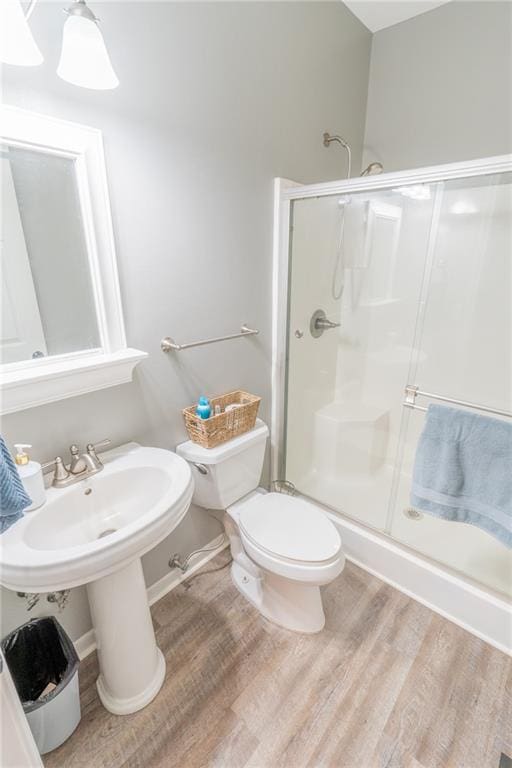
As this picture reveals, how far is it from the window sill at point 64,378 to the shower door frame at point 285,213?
789 millimetres

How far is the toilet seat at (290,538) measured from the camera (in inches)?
48.8

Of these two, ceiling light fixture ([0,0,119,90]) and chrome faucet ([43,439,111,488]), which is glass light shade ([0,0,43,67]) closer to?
ceiling light fixture ([0,0,119,90])

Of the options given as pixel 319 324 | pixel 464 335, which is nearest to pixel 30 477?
pixel 319 324

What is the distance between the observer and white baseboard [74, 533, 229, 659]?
131 centimetres

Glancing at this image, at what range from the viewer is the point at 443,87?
1.72m

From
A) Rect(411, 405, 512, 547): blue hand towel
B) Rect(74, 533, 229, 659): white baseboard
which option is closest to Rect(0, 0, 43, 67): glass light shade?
Rect(411, 405, 512, 547): blue hand towel

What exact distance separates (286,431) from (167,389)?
861 mm

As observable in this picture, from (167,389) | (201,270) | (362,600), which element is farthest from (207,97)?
(362,600)

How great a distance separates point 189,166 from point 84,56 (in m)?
0.46

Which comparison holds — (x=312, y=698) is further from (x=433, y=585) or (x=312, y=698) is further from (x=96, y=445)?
(x=96, y=445)

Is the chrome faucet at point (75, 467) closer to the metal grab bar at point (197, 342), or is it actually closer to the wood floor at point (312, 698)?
the metal grab bar at point (197, 342)

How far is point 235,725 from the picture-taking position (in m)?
1.13

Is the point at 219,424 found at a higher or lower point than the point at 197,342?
lower

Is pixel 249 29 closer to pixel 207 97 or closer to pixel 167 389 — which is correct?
pixel 207 97
